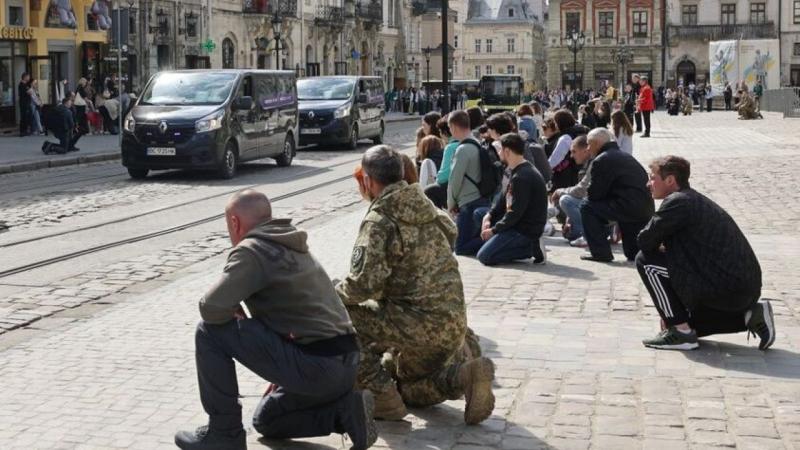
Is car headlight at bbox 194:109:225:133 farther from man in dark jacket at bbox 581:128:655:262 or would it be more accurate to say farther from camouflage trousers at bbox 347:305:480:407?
camouflage trousers at bbox 347:305:480:407

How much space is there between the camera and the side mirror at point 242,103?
2120 centimetres

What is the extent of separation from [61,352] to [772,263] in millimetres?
6523

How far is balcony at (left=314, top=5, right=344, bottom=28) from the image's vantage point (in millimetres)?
61275

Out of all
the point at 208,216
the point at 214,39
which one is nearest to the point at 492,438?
the point at 208,216

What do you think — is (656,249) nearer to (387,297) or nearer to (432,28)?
(387,297)

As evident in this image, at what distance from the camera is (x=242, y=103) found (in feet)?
69.8

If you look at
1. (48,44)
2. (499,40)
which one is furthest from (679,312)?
(499,40)

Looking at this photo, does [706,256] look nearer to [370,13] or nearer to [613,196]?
[613,196]

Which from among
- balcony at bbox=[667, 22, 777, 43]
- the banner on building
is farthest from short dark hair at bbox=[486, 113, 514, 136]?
balcony at bbox=[667, 22, 777, 43]

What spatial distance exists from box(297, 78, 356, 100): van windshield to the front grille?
9593 millimetres

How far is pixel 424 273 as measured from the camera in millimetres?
6039

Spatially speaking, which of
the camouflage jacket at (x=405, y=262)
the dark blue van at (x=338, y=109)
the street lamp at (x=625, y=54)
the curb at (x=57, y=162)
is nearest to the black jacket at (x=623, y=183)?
the camouflage jacket at (x=405, y=262)

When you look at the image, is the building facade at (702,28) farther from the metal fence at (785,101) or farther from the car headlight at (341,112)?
the car headlight at (341,112)

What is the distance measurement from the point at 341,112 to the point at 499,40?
96.9 metres
